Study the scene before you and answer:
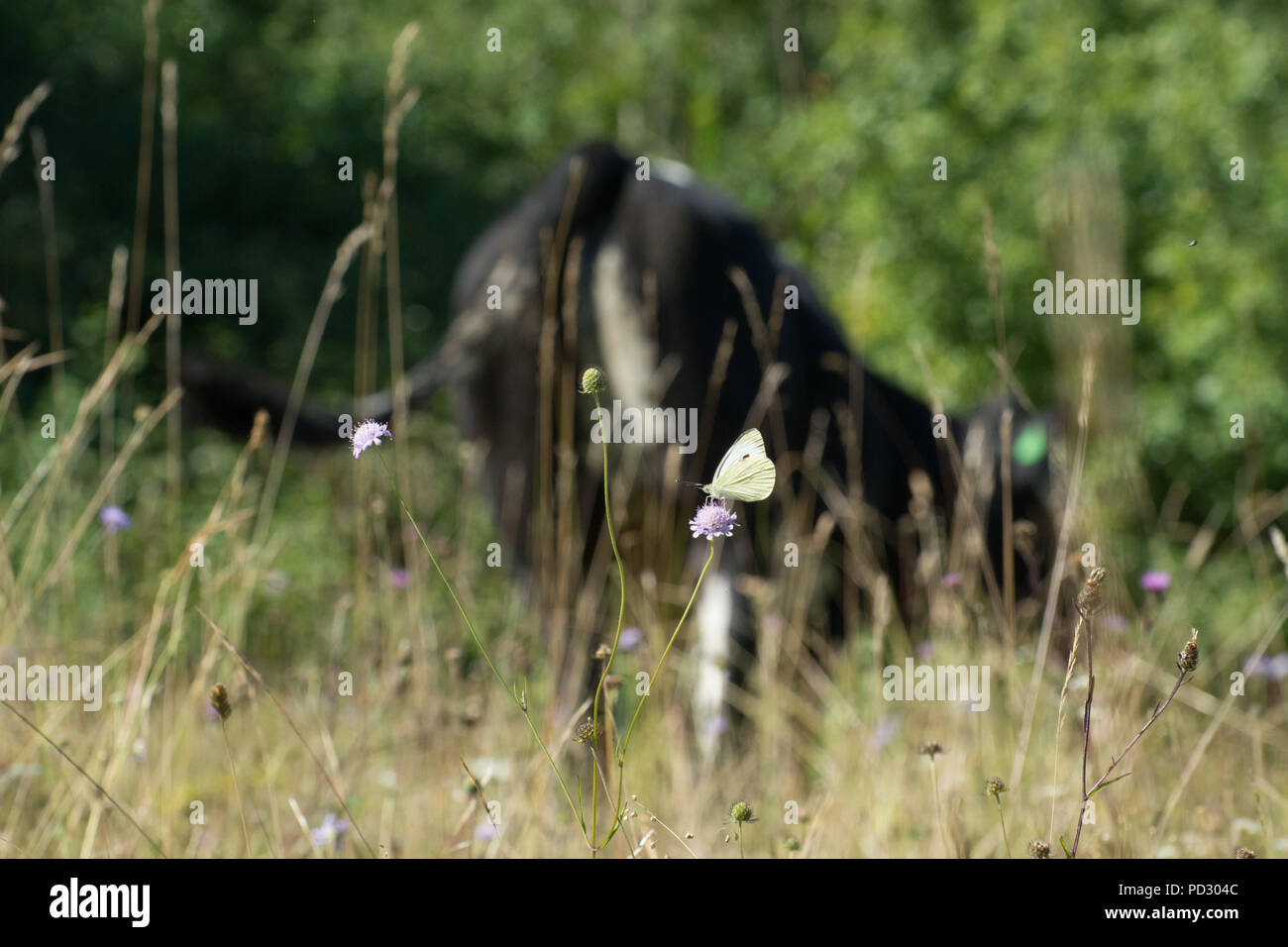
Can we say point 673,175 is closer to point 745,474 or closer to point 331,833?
point 331,833

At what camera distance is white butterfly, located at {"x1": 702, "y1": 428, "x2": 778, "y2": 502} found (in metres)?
0.79

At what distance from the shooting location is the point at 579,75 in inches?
580

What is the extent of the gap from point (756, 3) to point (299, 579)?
37.2ft

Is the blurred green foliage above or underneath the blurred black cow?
above

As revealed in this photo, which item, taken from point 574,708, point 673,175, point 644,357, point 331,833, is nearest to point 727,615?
point 644,357

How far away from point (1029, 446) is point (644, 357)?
4.00ft

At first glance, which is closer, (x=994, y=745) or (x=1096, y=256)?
(x=994, y=745)

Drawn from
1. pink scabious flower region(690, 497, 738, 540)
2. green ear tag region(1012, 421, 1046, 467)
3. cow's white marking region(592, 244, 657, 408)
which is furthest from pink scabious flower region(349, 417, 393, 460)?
green ear tag region(1012, 421, 1046, 467)

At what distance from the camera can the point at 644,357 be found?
337cm

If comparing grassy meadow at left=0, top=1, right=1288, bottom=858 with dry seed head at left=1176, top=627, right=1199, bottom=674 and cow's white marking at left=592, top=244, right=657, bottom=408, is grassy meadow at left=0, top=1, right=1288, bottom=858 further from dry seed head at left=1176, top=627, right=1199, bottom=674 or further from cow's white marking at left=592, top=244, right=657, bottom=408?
cow's white marking at left=592, top=244, right=657, bottom=408

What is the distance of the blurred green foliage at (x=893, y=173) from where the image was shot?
7070 mm

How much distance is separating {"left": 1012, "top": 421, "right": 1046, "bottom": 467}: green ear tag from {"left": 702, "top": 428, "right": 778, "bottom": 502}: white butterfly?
2.88 metres

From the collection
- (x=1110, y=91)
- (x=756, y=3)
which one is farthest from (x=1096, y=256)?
(x=756, y=3)
